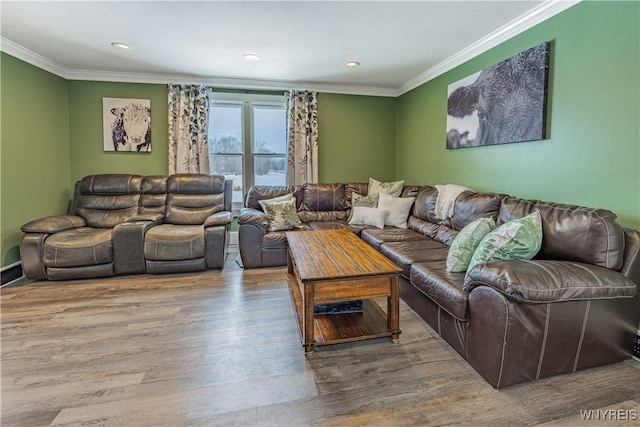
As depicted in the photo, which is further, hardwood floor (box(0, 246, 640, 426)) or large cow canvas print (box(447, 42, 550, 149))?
large cow canvas print (box(447, 42, 550, 149))

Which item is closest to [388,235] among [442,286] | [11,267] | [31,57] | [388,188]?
[388,188]

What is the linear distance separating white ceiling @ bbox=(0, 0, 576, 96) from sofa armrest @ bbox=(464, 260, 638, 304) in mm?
1961

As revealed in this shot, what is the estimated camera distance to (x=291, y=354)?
6.79 feet

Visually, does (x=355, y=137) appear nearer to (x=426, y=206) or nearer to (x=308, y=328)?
(x=426, y=206)

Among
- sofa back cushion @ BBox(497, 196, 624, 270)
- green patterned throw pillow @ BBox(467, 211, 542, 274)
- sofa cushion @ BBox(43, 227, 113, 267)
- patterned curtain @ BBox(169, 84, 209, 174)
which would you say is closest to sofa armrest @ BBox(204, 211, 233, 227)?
sofa cushion @ BBox(43, 227, 113, 267)

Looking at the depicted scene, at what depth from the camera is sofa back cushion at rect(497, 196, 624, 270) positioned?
1.84 metres

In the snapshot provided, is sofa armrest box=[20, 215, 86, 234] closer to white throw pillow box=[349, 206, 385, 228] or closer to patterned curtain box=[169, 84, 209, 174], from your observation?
patterned curtain box=[169, 84, 209, 174]

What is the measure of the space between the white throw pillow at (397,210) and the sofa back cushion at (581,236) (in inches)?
71.4

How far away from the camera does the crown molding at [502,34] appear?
2.42 m

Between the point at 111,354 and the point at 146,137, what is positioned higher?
the point at 146,137

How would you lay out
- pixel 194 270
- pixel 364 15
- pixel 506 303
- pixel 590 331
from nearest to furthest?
pixel 506 303, pixel 590 331, pixel 364 15, pixel 194 270

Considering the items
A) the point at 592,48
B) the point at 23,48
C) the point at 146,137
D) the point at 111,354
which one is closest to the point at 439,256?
the point at 592,48

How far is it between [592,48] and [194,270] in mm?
3992

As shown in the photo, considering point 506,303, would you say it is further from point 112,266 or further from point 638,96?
point 112,266
